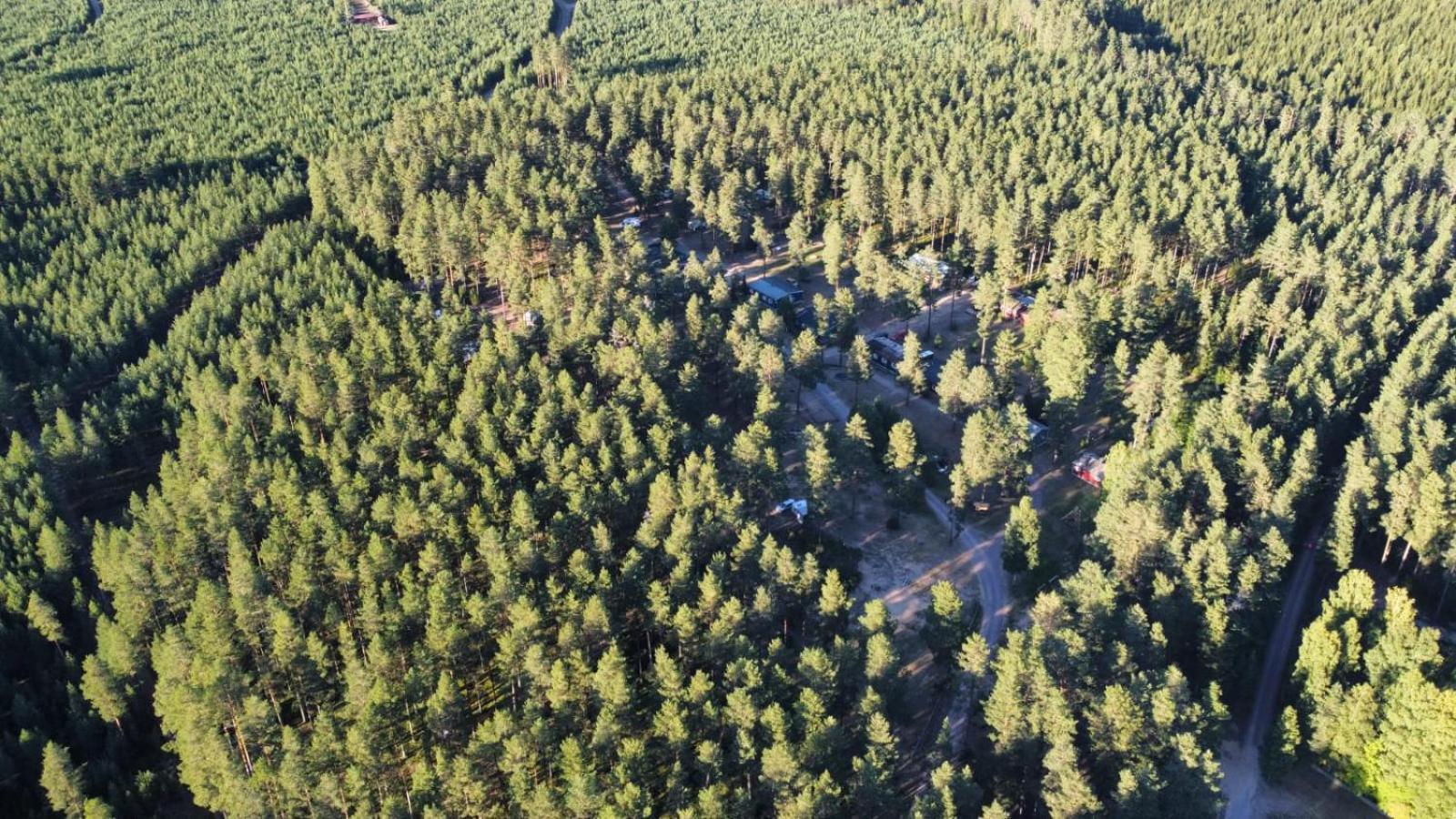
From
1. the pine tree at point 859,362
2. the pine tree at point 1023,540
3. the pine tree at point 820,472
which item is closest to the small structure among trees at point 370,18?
the pine tree at point 859,362

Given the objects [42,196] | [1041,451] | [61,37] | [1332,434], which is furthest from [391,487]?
[61,37]

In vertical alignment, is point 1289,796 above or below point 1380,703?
below

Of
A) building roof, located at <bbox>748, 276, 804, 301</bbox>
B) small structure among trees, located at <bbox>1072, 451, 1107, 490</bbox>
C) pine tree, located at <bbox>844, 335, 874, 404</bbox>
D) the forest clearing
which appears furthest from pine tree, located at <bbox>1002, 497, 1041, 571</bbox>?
building roof, located at <bbox>748, 276, 804, 301</bbox>

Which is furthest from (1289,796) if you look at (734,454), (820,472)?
(734,454)

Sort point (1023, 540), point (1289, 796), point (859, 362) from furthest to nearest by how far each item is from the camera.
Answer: point (859, 362)
point (1023, 540)
point (1289, 796)

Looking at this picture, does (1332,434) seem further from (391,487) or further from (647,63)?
(647,63)

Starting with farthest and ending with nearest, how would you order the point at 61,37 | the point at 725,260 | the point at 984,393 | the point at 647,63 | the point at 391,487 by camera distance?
the point at 61,37 < the point at 647,63 < the point at 725,260 < the point at 984,393 < the point at 391,487

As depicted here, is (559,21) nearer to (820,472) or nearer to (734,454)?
(734,454)

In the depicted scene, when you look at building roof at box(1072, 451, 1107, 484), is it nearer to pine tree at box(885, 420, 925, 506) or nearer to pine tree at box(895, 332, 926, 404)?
pine tree at box(885, 420, 925, 506)
